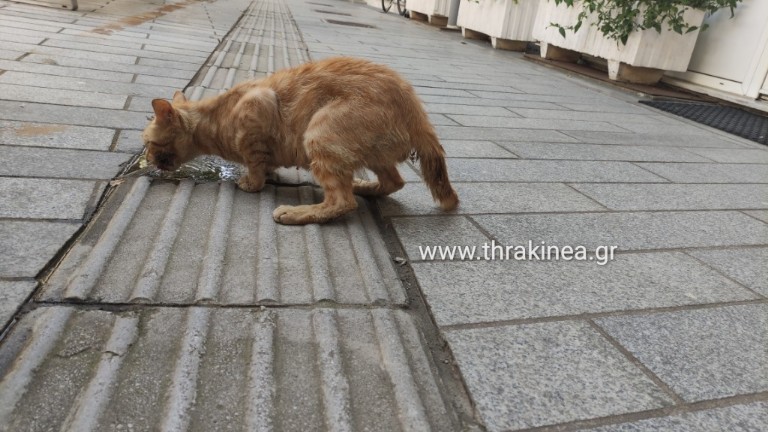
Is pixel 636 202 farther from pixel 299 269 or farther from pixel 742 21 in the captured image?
pixel 742 21

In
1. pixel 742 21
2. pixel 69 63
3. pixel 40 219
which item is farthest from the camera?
pixel 742 21

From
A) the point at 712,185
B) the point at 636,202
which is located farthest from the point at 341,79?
the point at 712,185

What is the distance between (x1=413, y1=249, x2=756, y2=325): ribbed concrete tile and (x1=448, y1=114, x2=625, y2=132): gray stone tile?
2428mm

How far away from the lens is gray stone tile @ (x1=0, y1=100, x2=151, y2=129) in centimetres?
310

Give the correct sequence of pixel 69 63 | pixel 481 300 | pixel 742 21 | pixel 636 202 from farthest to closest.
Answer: pixel 742 21 < pixel 69 63 < pixel 636 202 < pixel 481 300

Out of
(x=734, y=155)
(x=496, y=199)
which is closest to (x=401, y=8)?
(x=734, y=155)

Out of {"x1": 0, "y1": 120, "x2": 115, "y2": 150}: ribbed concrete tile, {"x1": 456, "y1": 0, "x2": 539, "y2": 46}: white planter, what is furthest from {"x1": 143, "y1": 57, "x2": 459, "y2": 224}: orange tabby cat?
{"x1": 456, "y1": 0, "x2": 539, "y2": 46}: white planter

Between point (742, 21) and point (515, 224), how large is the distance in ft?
19.2

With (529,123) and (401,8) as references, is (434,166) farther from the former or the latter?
(401,8)

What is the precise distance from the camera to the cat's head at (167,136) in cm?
258

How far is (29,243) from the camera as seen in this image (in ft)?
5.95

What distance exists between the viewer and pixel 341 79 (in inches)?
97.8

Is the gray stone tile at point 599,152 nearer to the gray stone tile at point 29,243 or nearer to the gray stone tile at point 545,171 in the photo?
the gray stone tile at point 545,171

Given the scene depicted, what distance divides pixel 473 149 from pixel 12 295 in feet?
9.57
